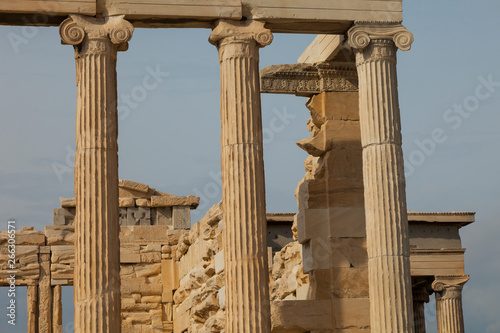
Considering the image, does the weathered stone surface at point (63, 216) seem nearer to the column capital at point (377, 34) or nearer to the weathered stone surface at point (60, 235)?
the weathered stone surface at point (60, 235)

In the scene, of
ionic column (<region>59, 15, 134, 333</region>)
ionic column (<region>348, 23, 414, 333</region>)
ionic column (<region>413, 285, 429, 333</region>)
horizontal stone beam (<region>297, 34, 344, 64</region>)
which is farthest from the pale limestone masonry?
ionic column (<region>59, 15, 134, 333</region>)

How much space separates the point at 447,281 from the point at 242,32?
784 inches

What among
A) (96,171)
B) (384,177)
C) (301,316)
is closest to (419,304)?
(301,316)

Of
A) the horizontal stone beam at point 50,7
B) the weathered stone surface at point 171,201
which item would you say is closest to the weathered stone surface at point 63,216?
the weathered stone surface at point 171,201

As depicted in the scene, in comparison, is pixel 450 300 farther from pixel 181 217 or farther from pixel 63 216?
pixel 63 216

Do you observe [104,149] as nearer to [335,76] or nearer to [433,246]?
[335,76]

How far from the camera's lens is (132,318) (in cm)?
3186

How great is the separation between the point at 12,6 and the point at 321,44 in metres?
7.56

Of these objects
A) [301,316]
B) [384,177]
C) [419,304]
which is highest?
[384,177]

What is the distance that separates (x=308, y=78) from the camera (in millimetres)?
24156

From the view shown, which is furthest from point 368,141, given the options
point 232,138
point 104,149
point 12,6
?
point 12,6

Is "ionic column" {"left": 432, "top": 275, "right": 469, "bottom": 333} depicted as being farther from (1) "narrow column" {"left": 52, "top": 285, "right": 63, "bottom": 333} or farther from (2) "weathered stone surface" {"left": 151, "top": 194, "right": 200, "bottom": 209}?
(1) "narrow column" {"left": 52, "top": 285, "right": 63, "bottom": 333}

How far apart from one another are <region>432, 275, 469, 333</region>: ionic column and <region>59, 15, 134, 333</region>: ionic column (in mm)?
20576

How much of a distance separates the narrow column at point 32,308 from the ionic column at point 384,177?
51.3ft
